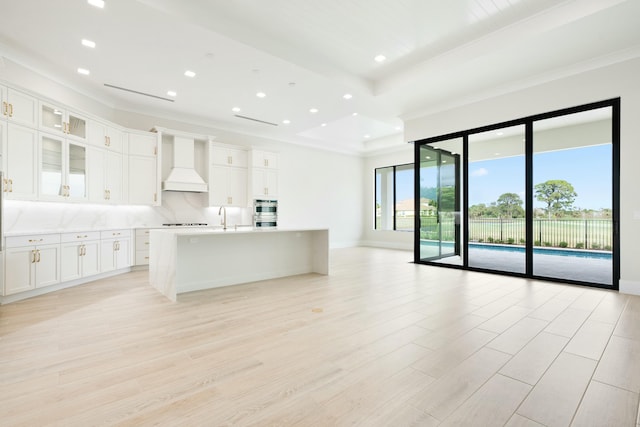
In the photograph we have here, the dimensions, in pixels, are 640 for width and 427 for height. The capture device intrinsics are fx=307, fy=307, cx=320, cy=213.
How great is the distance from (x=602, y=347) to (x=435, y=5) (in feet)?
12.5

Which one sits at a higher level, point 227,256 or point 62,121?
point 62,121

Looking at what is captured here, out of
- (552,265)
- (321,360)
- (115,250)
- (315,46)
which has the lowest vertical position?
(321,360)

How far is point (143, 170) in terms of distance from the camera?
20.1 ft

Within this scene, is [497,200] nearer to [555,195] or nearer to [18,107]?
[555,195]

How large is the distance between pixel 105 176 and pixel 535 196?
7.46 m

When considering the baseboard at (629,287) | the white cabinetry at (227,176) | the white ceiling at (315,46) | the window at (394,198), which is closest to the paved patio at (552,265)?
the baseboard at (629,287)

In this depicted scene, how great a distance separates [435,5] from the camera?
3619 mm

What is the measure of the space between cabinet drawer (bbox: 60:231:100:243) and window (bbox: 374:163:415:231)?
801 cm

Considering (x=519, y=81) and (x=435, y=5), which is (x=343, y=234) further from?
(x=435, y=5)

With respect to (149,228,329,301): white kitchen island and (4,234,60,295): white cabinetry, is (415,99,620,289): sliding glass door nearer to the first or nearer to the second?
(149,228,329,301): white kitchen island

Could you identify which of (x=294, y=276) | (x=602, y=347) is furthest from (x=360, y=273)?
(x=602, y=347)

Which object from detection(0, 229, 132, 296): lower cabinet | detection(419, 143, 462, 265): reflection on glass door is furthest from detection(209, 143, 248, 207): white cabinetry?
detection(419, 143, 462, 265): reflection on glass door

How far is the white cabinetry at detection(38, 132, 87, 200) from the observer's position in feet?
14.2

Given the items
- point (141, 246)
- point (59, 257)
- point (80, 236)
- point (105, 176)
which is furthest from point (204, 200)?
point (59, 257)
